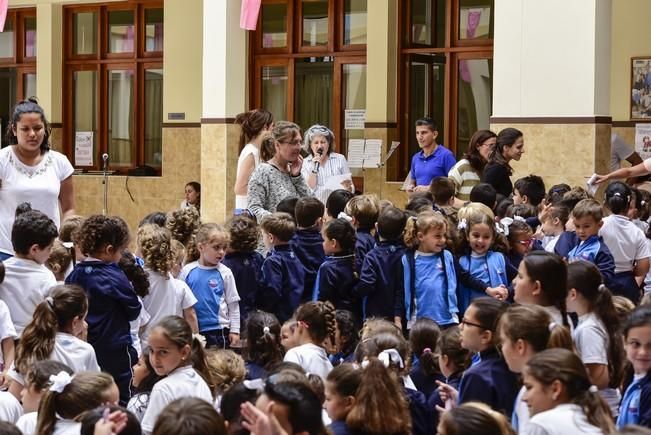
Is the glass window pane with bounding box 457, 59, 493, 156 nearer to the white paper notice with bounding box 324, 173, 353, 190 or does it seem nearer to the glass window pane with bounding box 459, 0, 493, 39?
the glass window pane with bounding box 459, 0, 493, 39

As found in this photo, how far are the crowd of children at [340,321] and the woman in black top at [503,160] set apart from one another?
0.55 feet

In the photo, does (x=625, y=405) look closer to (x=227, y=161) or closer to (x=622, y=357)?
(x=622, y=357)

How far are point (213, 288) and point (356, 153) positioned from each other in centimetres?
809

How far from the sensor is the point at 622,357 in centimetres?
522

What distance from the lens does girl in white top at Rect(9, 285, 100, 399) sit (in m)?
5.25

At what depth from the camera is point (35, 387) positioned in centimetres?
474

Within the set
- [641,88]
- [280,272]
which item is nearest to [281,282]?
[280,272]

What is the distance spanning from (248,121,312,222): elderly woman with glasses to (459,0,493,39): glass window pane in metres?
6.56

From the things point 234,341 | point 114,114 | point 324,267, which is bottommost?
point 234,341

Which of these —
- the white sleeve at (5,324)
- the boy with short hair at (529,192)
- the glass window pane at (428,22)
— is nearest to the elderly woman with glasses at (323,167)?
the boy with short hair at (529,192)

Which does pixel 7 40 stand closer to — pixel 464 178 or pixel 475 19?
pixel 475 19

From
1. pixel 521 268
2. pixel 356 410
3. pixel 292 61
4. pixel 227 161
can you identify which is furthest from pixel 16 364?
pixel 292 61

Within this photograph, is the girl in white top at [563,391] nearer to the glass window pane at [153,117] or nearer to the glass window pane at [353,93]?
the glass window pane at [353,93]

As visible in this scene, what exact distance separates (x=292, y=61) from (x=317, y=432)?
12.4 meters
